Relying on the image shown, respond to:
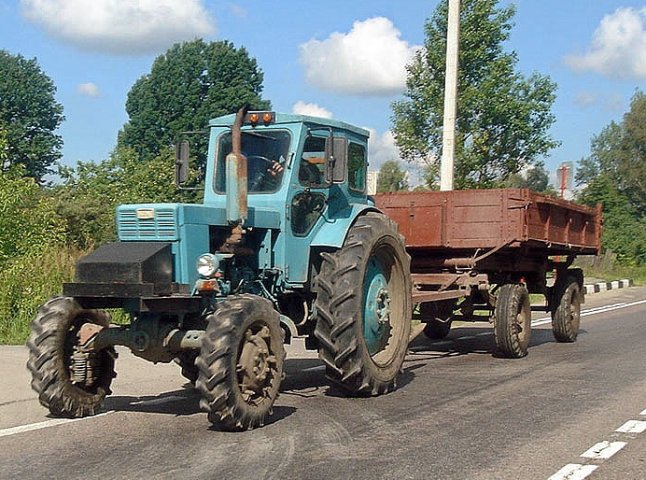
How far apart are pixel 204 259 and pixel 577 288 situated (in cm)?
870

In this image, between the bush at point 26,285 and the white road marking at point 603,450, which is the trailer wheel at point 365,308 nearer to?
the white road marking at point 603,450

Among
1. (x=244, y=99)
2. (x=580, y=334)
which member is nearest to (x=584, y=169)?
(x=244, y=99)

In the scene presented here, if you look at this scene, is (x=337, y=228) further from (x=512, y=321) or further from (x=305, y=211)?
(x=512, y=321)

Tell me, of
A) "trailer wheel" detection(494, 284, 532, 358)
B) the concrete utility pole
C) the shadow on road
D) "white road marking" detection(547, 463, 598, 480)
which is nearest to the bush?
the shadow on road

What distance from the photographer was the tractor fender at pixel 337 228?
892 centimetres

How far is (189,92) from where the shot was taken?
172ft

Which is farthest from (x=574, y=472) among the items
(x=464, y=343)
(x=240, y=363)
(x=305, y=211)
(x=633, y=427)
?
(x=464, y=343)

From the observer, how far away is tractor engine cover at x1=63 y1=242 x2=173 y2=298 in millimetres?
7336

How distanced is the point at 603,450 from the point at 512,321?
17.3ft

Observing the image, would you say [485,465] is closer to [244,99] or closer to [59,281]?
[59,281]

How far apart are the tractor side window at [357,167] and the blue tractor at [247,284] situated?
0.02 m

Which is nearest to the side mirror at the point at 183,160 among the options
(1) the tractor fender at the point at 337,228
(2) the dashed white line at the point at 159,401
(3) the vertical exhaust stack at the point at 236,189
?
(1) the tractor fender at the point at 337,228

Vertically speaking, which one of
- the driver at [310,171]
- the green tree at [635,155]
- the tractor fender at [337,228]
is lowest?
the tractor fender at [337,228]

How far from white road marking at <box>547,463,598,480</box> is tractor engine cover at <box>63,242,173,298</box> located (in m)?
3.24
